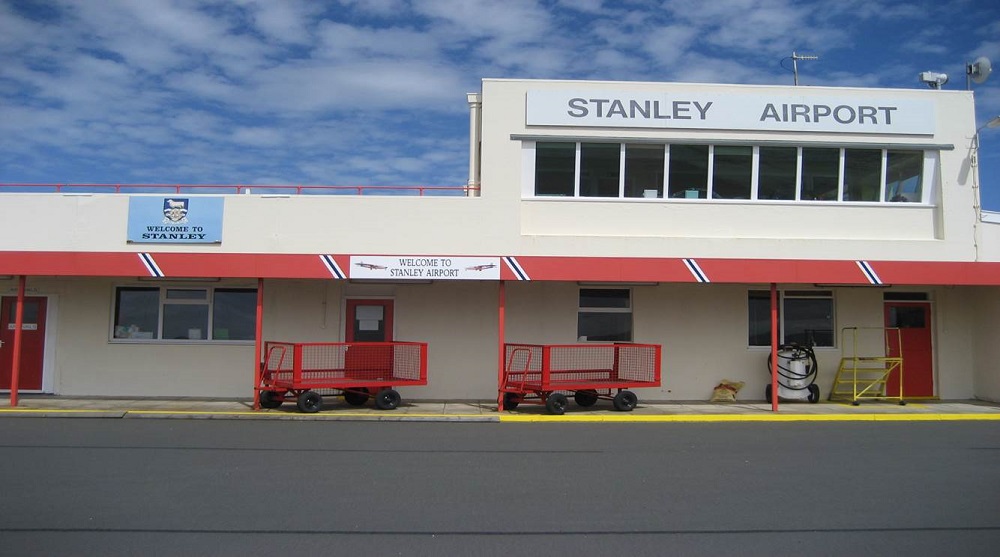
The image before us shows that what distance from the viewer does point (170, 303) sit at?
16.1 meters

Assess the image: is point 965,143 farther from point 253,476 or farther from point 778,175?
point 253,476

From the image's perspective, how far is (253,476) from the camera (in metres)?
8.57

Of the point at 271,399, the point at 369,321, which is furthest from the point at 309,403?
the point at 369,321

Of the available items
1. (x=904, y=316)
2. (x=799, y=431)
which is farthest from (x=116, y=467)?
(x=904, y=316)

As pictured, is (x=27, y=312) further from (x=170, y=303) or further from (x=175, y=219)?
(x=175, y=219)

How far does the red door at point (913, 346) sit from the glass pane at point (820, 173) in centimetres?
283

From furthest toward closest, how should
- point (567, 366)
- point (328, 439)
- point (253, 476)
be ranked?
point (567, 366) → point (328, 439) → point (253, 476)

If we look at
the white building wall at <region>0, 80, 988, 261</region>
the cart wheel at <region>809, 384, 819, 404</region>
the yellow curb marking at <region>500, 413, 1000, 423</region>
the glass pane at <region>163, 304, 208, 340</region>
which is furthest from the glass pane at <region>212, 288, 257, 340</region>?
the cart wheel at <region>809, 384, 819, 404</region>

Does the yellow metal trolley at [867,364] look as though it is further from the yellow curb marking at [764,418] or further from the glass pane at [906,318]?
the yellow curb marking at [764,418]

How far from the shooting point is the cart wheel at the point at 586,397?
1494cm

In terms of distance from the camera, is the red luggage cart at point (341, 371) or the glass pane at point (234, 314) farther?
the glass pane at point (234, 314)

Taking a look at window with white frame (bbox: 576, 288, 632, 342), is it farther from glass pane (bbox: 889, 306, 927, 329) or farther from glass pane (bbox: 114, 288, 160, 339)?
glass pane (bbox: 114, 288, 160, 339)

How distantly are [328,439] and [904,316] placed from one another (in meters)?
12.1

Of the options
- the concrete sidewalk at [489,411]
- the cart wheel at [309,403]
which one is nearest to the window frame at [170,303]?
the concrete sidewalk at [489,411]
